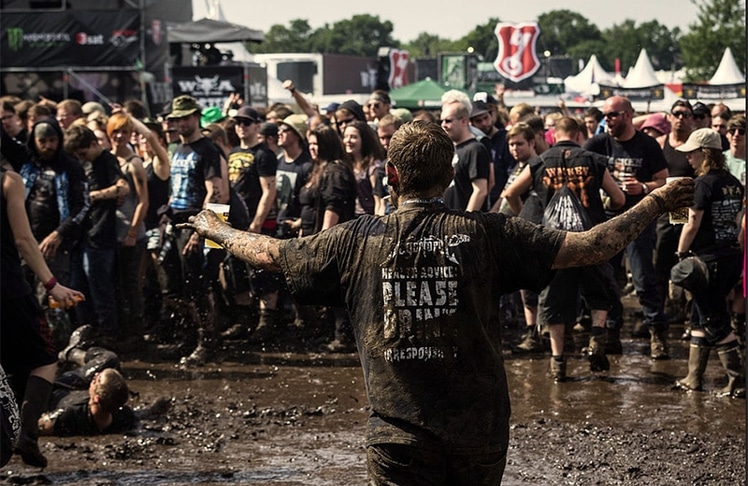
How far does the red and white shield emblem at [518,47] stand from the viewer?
172ft

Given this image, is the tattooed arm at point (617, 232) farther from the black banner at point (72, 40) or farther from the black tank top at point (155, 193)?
the black banner at point (72, 40)

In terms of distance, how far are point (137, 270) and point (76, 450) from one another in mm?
3646

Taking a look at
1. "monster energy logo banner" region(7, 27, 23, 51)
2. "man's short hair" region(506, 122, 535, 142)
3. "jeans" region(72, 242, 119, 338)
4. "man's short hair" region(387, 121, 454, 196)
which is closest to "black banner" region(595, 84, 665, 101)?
"monster energy logo banner" region(7, 27, 23, 51)

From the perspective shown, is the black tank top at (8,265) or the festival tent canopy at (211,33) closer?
the black tank top at (8,265)

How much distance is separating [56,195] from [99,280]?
105 centimetres

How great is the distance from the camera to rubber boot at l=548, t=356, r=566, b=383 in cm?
901

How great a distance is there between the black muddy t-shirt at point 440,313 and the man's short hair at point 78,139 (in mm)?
6455

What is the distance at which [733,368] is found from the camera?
844cm

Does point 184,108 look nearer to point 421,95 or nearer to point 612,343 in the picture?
point 612,343

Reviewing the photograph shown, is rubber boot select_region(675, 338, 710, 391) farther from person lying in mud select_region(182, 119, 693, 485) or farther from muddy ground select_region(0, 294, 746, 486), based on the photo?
person lying in mud select_region(182, 119, 693, 485)

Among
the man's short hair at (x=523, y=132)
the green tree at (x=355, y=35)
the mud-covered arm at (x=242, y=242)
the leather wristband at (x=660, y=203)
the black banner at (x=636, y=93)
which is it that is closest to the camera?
the leather wristband at (x=660, y=203)

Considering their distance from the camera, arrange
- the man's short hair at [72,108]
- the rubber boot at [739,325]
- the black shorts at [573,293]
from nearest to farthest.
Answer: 1. the black shorts at [573,293]
2. the rubber boot at [739,325]
3. the man's short hair at [72,108]

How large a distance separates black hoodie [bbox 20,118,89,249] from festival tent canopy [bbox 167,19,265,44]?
51.2ft

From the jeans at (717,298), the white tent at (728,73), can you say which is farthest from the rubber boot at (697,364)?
the white tent at (728,73)
